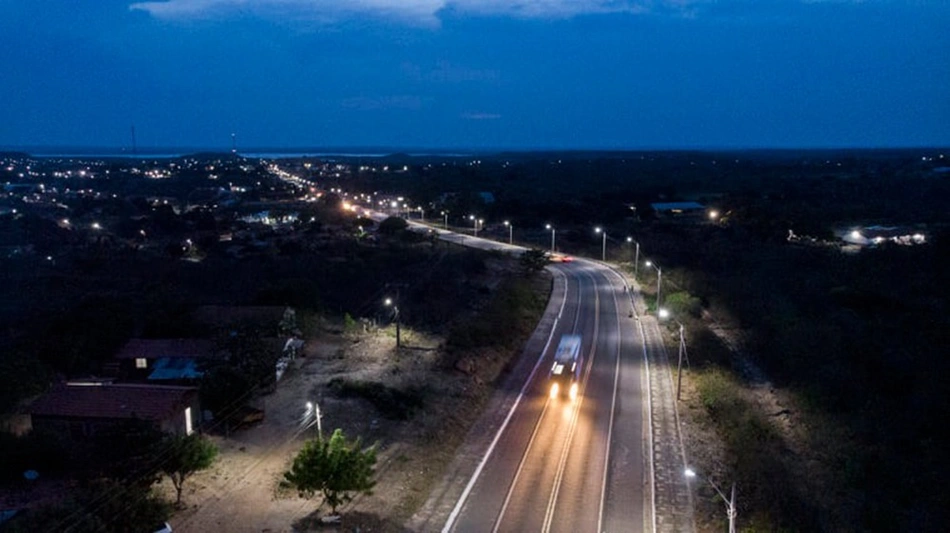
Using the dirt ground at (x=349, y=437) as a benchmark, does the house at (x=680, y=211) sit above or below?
above

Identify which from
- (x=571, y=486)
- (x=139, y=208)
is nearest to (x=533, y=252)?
(x=571, y=486)

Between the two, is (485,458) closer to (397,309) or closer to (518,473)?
(518,473)

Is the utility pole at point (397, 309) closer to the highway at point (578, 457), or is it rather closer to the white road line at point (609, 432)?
the highway at point (578, 457)

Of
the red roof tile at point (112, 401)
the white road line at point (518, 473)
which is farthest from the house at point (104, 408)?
the white road line at point (518, 473)

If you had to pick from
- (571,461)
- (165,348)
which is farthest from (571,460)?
(165,348)

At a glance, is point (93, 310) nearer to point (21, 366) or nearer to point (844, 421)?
point (21, 366)
